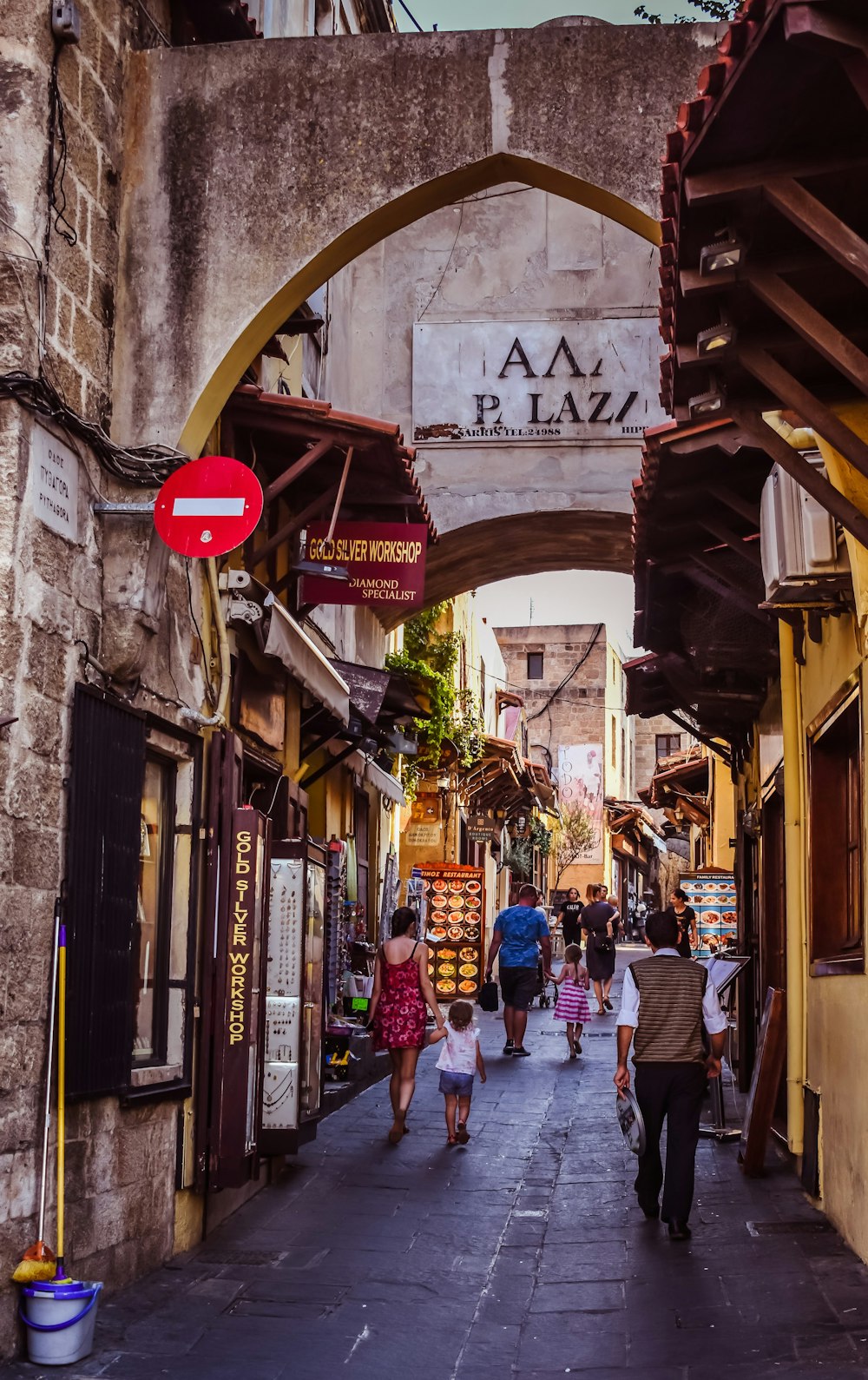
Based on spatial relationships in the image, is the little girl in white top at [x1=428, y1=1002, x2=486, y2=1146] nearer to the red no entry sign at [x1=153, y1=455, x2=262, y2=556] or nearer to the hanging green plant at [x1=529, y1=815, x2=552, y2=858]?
the red no entry sign at [x1=153, y1=455, x2=262, y2=556]

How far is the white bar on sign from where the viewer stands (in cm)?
715

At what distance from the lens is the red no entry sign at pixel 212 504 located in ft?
23.5

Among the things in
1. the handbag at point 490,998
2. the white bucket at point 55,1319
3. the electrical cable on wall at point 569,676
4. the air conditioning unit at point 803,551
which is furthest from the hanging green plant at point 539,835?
the white bucket at point 55,1319

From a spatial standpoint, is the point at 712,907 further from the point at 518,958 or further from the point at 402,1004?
the point at 402,1004

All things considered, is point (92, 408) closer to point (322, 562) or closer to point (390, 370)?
point (322, 562)

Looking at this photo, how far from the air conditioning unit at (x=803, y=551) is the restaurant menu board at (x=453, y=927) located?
15.6m

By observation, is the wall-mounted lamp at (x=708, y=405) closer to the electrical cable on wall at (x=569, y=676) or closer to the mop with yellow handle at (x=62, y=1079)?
the mop with yellow handle at (x=62, y=1079)

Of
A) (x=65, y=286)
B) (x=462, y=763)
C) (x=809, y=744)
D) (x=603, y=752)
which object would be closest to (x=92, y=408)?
(x=65, y=286)

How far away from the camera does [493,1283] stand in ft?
23.9

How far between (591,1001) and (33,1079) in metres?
19.4

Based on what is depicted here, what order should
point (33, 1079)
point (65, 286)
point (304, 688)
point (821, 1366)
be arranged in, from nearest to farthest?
point (821, 1366) → point (33, 1079) → point (65, 286) → point (304, 688)

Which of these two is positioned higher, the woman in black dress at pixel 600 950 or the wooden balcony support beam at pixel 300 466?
the wooden balcony support beam at pixel 300 466

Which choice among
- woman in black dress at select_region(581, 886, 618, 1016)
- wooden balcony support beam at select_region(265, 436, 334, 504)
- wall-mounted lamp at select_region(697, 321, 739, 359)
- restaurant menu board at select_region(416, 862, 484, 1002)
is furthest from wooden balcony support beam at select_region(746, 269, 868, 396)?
restaurant menu board at select_region(416, 862, 484, 1002)

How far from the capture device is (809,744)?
954 cm
